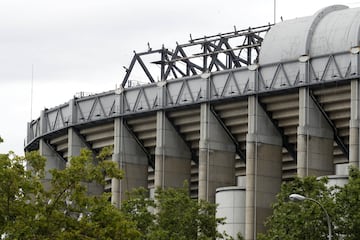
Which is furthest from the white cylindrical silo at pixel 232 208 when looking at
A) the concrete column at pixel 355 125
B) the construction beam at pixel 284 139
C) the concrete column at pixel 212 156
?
the concrete column at pixel 355 125

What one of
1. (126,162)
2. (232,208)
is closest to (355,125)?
(232,208)

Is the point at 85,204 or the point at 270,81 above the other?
the point at 270,81

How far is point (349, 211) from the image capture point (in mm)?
90000

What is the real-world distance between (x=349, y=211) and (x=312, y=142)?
97.0ft

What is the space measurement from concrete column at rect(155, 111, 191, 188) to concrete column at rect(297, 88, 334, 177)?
685 inches

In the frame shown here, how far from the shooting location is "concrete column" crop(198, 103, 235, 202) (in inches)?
5054

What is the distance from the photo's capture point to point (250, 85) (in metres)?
124

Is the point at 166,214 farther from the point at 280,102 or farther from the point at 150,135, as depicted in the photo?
the point at 150,135

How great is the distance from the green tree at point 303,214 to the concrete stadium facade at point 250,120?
1961cm

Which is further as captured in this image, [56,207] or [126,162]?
Answer: [126,162]

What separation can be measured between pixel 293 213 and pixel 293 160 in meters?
38.6

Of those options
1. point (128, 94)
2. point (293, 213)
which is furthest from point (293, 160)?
point (293, 213)

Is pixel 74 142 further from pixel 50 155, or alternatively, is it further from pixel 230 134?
pixel 230 134

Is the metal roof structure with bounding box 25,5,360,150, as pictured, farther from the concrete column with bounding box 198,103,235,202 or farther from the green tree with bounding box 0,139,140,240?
the green tree with bounding box 0,139,140,240
